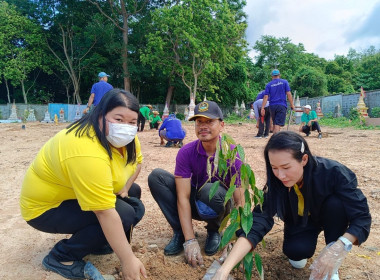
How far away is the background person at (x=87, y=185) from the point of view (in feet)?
4.94

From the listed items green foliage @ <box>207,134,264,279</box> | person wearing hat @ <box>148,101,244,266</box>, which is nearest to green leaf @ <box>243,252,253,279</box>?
green foliage @ <box>207,134,264,279</box>

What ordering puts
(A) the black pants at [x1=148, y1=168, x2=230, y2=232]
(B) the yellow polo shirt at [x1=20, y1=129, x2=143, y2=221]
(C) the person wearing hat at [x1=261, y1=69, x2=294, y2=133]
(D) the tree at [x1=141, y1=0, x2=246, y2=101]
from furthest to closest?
(D) the tree at [x1=141, y1=0, x2=246, y2=101], (C) the person wearing hat at [x1=261, y1=69, x2=294, y2=133], (A) the black pants at [x1=148, y1=168, x2=230, y2=232], (B) the yellow polo shirt at [x1=20, y1=129, x2=143, y2=221]

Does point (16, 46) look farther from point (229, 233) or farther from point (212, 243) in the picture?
point (229, 233)

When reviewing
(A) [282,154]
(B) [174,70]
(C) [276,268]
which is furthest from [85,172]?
(B) [174,70]

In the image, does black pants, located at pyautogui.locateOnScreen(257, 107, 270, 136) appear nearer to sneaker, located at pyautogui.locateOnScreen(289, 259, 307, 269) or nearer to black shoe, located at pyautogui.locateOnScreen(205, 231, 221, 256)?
black shoe, located at pyautogui.locateOnScreen(205, 231, 221, 256)

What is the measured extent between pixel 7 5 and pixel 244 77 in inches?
648

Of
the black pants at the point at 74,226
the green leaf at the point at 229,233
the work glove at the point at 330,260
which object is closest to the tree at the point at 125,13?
the black pants at the point at 74,226

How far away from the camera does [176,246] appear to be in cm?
214

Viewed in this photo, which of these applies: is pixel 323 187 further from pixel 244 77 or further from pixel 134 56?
pixel 244 77

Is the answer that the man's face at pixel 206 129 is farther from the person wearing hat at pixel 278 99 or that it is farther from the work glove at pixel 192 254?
the person wearing hat at pixel 278 99

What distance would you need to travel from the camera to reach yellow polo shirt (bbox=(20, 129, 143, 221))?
149cm

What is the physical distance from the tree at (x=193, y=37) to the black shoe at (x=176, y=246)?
14771mm

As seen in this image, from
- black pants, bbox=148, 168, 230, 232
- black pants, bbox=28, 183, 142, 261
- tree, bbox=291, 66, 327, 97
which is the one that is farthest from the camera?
tree, bbox=291, 66, 327, 97

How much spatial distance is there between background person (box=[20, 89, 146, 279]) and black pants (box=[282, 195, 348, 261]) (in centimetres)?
89
